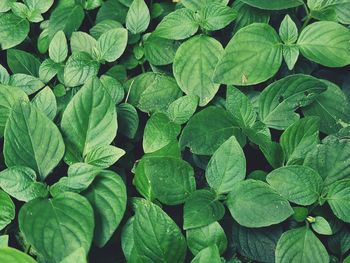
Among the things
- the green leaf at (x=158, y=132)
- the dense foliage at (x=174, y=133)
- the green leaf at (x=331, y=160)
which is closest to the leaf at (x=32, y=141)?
the dense foliage at (x=174, y=133)

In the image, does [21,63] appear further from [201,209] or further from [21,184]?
[201,209]

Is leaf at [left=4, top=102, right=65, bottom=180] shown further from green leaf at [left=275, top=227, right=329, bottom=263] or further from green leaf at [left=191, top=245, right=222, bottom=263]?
green leaf at [left=275, top=227, right=329, bottom=263]

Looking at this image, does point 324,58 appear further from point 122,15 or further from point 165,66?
point 122,15

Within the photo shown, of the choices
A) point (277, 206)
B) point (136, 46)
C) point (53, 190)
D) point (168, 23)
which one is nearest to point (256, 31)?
point (168, 23)

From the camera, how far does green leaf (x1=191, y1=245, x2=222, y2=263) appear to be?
96cm

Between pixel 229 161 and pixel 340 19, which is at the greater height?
pixel 340 19

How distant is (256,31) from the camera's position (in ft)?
4.30

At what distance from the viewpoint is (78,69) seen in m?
1.34

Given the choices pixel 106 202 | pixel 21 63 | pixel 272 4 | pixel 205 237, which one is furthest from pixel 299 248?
pixel 21 63

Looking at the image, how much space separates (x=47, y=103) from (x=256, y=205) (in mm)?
534

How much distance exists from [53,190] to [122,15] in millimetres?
628

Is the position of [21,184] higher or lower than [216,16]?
lower

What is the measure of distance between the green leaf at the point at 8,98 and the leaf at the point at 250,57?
47cm

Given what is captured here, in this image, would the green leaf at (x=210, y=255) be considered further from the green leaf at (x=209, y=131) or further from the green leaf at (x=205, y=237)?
the green leaf at (x=209, y=131)
